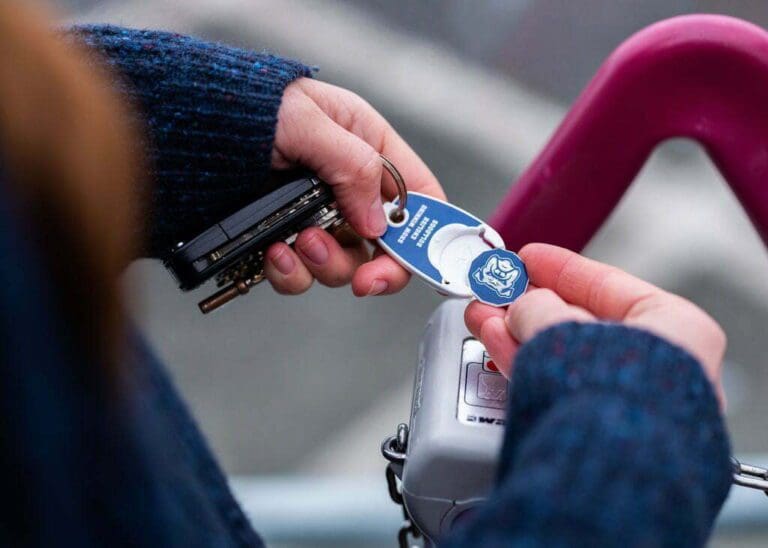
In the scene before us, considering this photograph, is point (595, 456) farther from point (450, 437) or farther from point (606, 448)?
point (450, 437)

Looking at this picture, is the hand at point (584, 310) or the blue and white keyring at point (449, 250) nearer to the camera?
the hand at point (584, 310)

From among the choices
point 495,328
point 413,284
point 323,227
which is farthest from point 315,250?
point 413,284

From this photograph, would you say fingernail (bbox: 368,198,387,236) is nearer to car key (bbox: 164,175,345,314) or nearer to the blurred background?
car key (bbox: 164,175,345,314)

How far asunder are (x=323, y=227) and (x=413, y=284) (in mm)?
1253

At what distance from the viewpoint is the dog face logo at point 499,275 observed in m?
0.75

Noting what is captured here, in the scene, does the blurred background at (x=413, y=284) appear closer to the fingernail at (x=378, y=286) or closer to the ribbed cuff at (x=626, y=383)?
the fingernail at (x=378, y=286)

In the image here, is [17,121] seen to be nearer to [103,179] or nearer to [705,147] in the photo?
[103,179]

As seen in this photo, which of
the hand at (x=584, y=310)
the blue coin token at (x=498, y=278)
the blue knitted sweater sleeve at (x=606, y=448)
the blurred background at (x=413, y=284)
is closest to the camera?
the blue knitted sweater sleeve at (x=606, y=448)

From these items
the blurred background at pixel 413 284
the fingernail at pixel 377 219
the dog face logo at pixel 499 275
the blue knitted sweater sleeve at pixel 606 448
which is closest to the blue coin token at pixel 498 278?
the dog face logo at pixel 499 275

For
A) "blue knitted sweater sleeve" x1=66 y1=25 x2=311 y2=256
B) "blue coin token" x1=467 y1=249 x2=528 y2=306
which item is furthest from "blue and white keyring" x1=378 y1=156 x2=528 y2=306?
"blue knitted sweater sleeve" x1=66 y1=25 x2=311 y2=256

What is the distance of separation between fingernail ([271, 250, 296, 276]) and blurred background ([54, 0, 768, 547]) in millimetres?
596

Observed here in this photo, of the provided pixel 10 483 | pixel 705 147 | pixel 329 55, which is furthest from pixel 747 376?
pixel 10 483

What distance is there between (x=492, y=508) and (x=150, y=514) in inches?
6.9

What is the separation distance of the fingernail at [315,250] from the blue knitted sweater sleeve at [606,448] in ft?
1.16
